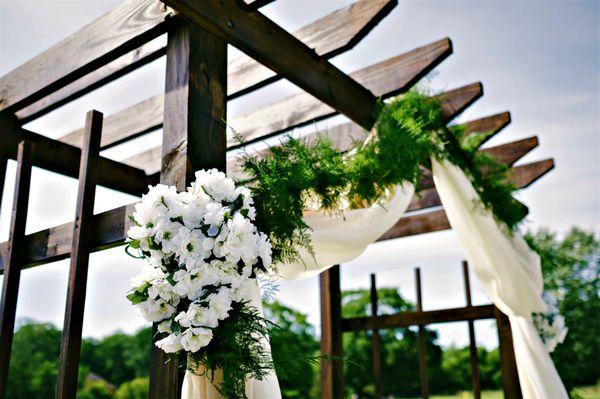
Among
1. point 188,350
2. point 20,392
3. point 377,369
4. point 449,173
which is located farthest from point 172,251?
point 20,392

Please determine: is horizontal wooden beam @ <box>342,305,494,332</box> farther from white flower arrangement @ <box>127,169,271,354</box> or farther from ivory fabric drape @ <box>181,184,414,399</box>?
white flower arrangement @ <box>127,169,271,354</box>

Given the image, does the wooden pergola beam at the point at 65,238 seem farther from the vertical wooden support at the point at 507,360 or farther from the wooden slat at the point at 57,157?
the vertical wooden support at the point at 507,360

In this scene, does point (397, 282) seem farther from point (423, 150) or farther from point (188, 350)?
point (188, 350)

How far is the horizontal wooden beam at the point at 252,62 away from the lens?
2328mm

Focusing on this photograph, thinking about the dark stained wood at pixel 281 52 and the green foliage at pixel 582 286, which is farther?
the green foliage at pixel 582 286

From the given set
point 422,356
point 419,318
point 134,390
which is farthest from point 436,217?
point 134,390

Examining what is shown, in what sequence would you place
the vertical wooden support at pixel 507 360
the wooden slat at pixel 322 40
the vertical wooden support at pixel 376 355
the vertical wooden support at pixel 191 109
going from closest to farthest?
the vertical wooden support at pixel 191 109 < the wooden slat at pixel 322 40 < the vertical wooden support at pixel 507 360 < the vertical wooden support at pixel 376 355

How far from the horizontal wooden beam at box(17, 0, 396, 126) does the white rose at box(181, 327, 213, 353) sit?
1138mm

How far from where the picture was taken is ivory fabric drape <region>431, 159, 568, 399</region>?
10.5 feet

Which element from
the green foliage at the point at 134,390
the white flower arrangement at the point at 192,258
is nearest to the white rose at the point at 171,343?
the white flower arrangement at the point at 192,258

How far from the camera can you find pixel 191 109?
188cm

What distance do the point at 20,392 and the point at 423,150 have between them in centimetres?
1052

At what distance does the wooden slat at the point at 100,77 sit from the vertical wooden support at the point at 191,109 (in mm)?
219

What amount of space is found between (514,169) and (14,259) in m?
3.47
